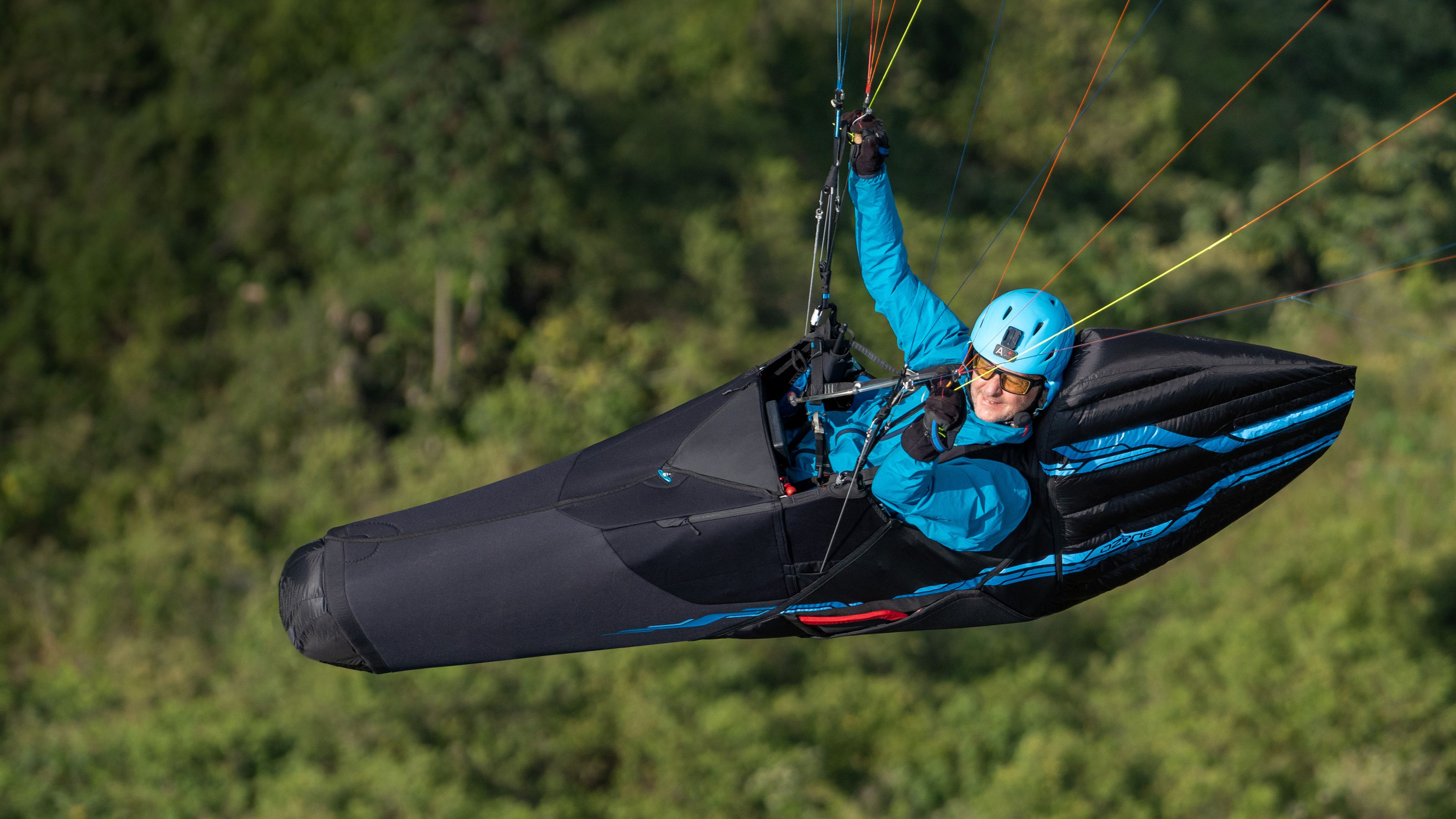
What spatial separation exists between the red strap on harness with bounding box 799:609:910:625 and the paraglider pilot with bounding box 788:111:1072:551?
1.39 feet

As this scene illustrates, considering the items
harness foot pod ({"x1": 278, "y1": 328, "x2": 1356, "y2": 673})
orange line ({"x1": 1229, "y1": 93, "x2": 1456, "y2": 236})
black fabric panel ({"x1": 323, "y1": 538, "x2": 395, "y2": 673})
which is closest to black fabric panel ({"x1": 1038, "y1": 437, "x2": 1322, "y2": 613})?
harness foot pod ({"x1": 278, "y1": 328, "x2": 1356, "y2": 673})

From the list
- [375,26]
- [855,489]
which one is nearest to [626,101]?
[375,26]

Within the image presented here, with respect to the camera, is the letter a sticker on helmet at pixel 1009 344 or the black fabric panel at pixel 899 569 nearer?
the letter a sticker on helmet at pixel 1009 344

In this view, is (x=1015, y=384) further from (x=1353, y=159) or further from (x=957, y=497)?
(x=1353, y=159)

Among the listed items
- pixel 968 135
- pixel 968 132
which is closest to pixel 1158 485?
pixel 968 135

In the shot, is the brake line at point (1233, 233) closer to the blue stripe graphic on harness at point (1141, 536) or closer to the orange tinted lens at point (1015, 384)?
the orange tinted lens at point (1015, 384)

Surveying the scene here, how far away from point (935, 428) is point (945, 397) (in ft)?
0.29

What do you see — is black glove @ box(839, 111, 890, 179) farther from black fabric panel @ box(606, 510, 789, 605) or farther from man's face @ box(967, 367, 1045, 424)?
black fabric panel @ box(606, 510, 789, 605)

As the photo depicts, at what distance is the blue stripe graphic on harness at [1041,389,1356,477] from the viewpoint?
3.44 metres

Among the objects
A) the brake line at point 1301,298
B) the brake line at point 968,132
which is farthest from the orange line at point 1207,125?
the brake line at point 1301,298

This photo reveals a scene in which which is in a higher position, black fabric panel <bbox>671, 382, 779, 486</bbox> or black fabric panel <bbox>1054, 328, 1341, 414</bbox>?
black fabric panel <bbox>1054, 328, 1341, 414</bbox>

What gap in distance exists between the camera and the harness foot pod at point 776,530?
3.42 m

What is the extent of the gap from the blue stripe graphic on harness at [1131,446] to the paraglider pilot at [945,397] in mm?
151

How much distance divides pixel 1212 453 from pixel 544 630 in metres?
2.28
